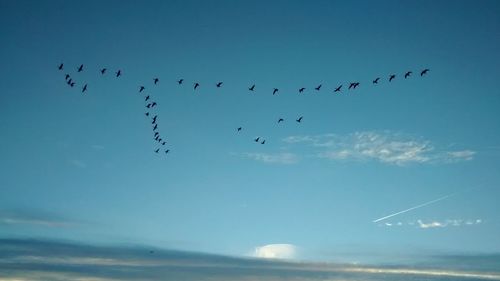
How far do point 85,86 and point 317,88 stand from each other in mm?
36474

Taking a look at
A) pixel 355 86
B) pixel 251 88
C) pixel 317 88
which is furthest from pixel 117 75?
pixel 355 86

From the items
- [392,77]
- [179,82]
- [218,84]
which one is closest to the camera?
[392,77]

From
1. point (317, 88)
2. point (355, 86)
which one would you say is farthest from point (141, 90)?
point (355, 86)

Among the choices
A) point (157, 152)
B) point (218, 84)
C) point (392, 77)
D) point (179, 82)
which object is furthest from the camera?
point (157, 152)

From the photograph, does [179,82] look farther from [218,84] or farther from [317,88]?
[317,88]

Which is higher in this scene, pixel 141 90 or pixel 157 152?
pixel 141 90

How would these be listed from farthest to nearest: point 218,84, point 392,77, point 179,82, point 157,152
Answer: point 157,152 < point 218,84 < point 179,82 < point 392,77

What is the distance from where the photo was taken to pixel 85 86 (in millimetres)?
72500

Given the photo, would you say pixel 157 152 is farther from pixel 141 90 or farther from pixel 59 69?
pixel 59 69

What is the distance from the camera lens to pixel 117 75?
7012cm

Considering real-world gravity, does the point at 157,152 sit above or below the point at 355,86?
below

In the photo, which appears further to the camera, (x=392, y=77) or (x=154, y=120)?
(x=154, y=120)

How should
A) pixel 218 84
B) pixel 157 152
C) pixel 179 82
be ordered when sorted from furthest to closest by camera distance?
pixel 157 152 → pixel 218 84 → pixel 179 82

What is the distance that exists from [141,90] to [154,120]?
8358mm
